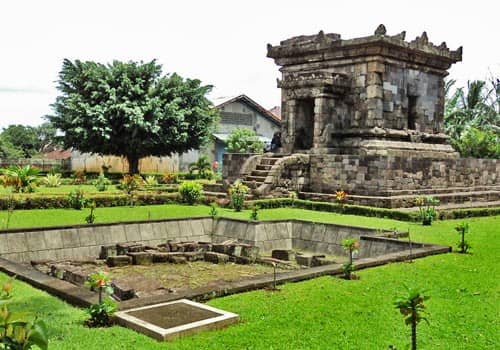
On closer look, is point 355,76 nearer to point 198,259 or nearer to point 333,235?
point 333,235

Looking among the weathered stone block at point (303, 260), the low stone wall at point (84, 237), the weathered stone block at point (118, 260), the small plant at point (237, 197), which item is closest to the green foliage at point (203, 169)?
the small plant at point (237, 197)

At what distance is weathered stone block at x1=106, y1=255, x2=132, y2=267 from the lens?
37.7ft

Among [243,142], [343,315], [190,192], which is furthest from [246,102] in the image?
[343,315]

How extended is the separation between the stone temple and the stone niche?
0.04 meters

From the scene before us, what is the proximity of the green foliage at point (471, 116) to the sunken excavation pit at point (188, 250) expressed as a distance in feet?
82.6

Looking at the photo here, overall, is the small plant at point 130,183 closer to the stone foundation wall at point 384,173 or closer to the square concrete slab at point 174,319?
the stone foundation wall at point 384,173

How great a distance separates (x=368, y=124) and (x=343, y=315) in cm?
1514

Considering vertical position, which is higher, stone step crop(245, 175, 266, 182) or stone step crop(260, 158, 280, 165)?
stone step crop(260, 158, 280, 165)

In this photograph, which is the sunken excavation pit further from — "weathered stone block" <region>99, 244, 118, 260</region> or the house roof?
the house roof

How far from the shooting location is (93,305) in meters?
6.11

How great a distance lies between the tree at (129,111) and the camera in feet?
98.1

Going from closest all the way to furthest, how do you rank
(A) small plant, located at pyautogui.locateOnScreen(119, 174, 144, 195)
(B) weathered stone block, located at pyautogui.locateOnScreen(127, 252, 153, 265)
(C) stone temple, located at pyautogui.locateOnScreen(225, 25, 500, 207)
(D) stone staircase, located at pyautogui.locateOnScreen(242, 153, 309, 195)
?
(B) weathered stone block, located at pyautogui.locateOnScreen(127, 252, 153, 265)
(C) stone temple, located at pyautogui.locateOnScreen(225, 25, 500, 207)
(D) stone staircase, located at pyautogui.locateOnScreen(242, 153, 309, 195)
(A) small plant, located at pyautogui.locateOnScreen(119, 174, 144, 195)

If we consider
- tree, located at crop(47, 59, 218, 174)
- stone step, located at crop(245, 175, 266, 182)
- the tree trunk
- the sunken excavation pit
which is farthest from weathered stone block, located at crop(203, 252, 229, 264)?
the tree trunk

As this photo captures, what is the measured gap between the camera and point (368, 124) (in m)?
20.8
